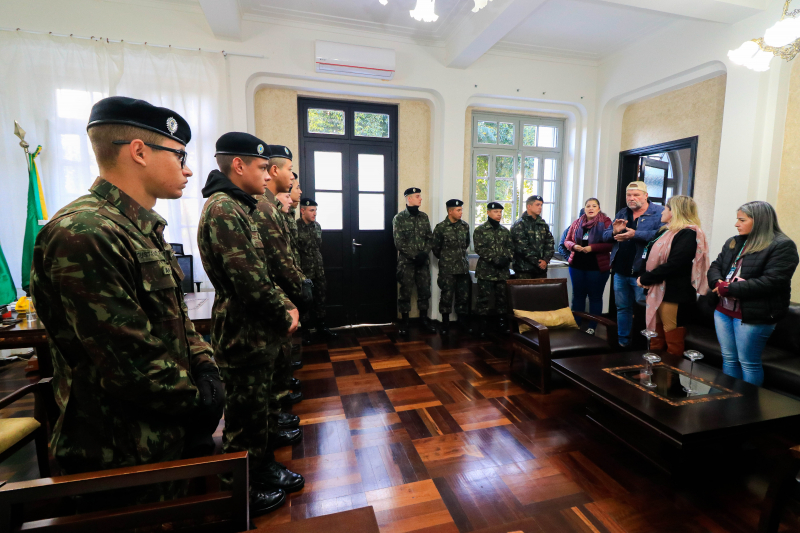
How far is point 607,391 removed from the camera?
83.0 inches

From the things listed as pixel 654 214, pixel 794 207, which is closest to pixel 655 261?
pixel 654 214

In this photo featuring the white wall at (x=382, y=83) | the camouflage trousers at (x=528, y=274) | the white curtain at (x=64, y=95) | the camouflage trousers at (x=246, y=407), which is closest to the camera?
the camouflage trousers at (x=246, y=407)

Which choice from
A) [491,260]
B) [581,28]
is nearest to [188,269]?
[491,260]

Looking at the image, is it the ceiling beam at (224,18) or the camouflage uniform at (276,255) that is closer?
the camouflage uniform at (276,255)

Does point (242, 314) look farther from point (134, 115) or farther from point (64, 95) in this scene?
point (64, 95)

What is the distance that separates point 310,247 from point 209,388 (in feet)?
9.89

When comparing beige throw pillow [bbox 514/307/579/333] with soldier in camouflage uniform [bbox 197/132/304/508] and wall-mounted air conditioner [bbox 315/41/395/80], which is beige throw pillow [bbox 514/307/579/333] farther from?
wall-mounted air conditioner [bbox 315/41/395/80]

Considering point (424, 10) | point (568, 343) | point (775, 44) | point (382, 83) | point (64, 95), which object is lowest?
point (568, 343)

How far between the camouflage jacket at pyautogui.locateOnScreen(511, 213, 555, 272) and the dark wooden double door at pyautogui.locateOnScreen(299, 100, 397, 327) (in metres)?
1.54

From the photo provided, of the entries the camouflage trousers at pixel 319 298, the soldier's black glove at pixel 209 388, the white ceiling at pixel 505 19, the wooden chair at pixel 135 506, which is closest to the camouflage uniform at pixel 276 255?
the soldier's black glove at pixel 209 388

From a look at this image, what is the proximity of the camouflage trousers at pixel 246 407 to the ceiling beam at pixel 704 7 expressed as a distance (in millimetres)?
3749

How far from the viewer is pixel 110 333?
2.74ft

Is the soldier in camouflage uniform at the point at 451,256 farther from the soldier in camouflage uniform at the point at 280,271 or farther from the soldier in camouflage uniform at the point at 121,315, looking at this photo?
the soldier in camouflage uniform at the point at 121,315

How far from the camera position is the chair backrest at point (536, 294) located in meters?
3.39
